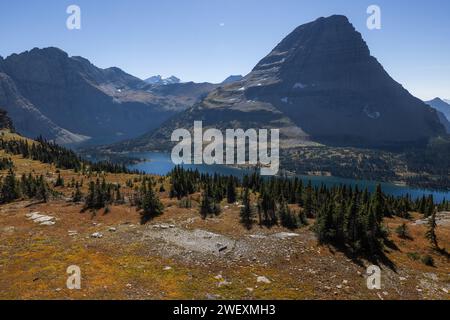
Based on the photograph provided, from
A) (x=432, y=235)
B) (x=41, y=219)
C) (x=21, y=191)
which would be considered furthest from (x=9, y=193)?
(x=432, y=235)

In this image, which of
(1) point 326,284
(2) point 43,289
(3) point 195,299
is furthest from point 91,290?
(1) point 326,284

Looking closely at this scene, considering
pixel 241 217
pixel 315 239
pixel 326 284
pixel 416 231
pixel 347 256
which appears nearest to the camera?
pixel 326 284

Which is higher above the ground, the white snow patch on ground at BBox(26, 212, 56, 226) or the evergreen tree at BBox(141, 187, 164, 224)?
the evergreen tree at BBox(141, 187, 164, 224)

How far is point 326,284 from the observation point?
36.3m

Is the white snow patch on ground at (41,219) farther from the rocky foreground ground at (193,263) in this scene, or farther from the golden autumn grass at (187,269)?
the golden autumn grass at (187,269)

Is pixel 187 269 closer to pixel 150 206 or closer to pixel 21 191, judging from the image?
pixel 150 206

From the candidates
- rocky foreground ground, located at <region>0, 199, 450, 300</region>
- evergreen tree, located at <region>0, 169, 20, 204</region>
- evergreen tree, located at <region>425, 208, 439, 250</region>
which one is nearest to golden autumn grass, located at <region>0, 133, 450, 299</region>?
rocky foreground ground, located at <region>0, 199, 450, 300</region>

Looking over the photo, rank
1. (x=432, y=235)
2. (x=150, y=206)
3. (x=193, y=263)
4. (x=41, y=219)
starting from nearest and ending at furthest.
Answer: (x=193, y=263) → (x=432, y=235) → (x=41, y=219) → (x=150, y=206)

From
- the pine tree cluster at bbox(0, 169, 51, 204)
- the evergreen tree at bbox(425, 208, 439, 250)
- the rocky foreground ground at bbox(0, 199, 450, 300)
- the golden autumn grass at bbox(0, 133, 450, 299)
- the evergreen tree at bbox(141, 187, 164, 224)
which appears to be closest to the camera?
the golden autumn grass at bbox(0, 133, 450, 299)

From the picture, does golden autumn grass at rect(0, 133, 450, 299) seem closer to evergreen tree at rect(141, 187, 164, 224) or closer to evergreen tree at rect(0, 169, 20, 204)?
evergreen tree at rect(141, 187, 164, 224)

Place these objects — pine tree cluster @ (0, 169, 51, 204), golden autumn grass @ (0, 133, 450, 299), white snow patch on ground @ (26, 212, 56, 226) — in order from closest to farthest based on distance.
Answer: golden autumn grass @ (0, 133, 450, 299), white snow patch on ground @ (26, 212, 56, 226), pine tree cluster @ (0, 169, 51, 204)
